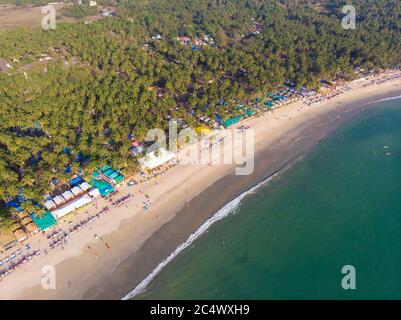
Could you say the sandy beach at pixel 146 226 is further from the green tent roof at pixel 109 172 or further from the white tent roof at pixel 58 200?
the green tent roof at pixel 109 172

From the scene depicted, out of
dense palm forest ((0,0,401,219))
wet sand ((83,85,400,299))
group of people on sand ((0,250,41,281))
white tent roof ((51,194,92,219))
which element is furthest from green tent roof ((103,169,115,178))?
group of people on sand ((0,250,41,281))

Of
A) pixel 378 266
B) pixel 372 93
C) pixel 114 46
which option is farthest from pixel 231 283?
pixel 114 46

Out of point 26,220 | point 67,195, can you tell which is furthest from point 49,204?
point 26,220

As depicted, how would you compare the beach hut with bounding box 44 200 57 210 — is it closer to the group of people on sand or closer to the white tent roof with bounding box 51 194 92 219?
the white tent roof with bounding box 51 194 92 219

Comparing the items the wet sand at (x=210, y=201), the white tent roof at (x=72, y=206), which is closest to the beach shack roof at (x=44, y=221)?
the white tent roof at (x=72, y=206)

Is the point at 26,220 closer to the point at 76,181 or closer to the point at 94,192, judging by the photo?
the point at 76,181

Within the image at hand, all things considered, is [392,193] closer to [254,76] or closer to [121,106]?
[254,76]
